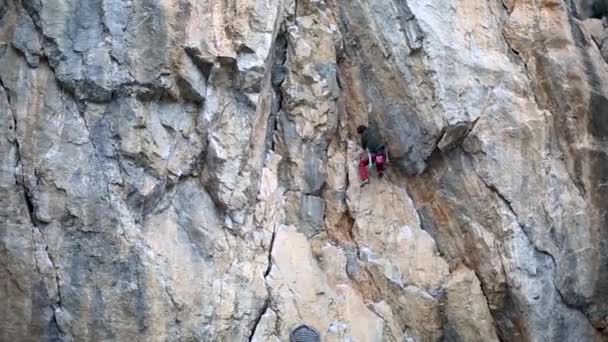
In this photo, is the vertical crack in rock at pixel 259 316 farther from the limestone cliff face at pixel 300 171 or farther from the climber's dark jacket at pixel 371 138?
the climber's dark jacket at pixel 371 138

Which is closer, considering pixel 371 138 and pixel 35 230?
pixel 35 230

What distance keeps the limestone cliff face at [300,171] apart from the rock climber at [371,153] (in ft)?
0.50

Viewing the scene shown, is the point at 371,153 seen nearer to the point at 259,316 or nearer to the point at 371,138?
the point at 371,138

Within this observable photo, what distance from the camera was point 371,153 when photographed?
13.5 metres

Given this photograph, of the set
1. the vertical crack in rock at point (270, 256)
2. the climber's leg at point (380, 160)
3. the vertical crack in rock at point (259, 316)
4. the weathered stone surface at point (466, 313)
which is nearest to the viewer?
the vertical crack in rock at point (259, 316)

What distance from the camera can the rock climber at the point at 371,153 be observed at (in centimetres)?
1341

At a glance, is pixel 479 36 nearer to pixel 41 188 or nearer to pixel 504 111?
pixel 504 111

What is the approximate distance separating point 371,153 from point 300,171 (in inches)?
51.8

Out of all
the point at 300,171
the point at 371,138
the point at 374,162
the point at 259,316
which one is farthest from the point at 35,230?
the point at 371,138

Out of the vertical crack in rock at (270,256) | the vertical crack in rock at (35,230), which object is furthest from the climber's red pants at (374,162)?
the vertical crack in rock at (35,230)

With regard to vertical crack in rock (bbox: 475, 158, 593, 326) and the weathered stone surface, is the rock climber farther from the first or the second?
the weathered stone surface

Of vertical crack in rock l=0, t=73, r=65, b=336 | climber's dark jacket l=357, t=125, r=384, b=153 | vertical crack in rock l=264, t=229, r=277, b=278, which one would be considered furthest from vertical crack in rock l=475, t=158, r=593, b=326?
vertical crack in rock l=0, t=73, r=65, b=336

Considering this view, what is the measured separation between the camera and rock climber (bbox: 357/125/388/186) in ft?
44.0

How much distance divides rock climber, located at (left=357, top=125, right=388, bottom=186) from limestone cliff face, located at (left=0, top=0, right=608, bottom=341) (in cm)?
15
